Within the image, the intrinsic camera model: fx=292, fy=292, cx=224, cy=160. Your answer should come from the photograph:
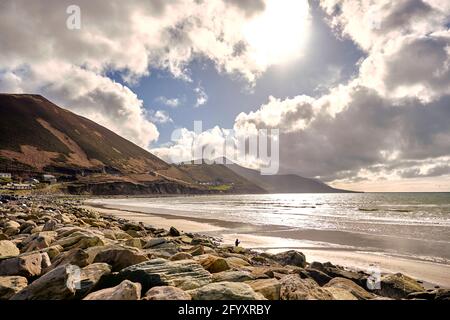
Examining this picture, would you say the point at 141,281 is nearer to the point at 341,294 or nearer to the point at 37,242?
the point at 341,294

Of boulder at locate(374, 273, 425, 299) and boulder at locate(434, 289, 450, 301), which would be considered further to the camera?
boulder at locate(374, 273, 425, 299)

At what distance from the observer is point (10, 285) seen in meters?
5.99

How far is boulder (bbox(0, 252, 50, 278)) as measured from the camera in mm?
6805

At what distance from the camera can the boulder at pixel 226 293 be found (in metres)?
5.31

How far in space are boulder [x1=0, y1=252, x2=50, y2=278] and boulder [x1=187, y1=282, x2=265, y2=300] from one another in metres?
4.19

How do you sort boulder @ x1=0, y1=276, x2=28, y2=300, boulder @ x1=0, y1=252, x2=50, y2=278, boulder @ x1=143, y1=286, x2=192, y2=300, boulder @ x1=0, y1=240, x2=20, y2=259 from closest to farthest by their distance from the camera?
boulder @ x1=143, y1=286, x2=192, y2=300, boulder @ x1=0, y1=276, x2=28, y2=300, boulder @ x1=0, y1=252, x2=50, y2=278, boulder @ x1=0, y1=240, x2=20, y2=259

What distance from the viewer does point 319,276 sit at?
988 cm

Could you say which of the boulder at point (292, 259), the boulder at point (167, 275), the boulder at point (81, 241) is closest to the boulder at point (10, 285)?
the boulder at point (167, 275)

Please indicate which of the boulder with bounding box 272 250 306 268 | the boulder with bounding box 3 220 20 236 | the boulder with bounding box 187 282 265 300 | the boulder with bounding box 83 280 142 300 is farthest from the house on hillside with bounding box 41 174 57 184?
the boulder with bounding box 187 282 265 300

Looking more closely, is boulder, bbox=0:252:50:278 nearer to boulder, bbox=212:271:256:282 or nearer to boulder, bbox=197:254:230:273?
boulder, bbox=197:254:230:273

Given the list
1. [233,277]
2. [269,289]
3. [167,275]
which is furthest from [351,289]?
[167,275]

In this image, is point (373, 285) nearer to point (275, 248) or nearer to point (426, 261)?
point (426, 261)
